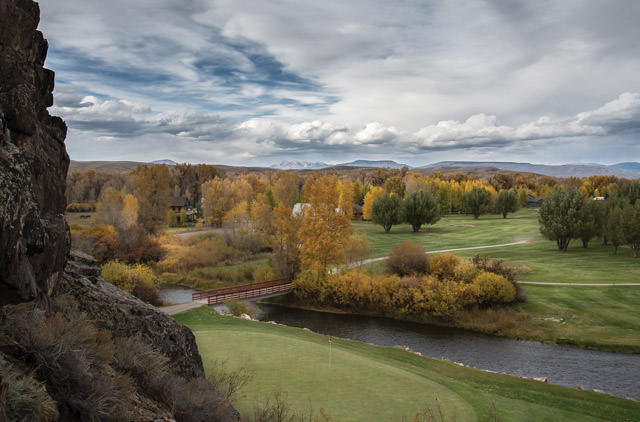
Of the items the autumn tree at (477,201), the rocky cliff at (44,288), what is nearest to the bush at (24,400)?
the rocky cliff at (44,288)

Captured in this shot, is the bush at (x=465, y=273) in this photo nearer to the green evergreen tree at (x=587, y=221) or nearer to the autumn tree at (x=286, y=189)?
the green evergreen tree at (x=587, y=221)

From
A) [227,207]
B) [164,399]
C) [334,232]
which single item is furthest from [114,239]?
[164,399]

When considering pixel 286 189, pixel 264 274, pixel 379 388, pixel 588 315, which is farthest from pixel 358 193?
pixel 379 388

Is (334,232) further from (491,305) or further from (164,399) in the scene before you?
(164,399)

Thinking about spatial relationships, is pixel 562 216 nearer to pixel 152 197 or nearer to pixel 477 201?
pixel 477 201

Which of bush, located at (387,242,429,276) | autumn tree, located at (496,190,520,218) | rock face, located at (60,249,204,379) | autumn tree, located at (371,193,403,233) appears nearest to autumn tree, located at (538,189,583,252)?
bush, located at (387,242,429,276)

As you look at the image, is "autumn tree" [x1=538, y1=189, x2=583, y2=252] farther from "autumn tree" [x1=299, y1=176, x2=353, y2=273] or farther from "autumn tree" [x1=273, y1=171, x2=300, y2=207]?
"autumn tree" [x1=273, y1=171, x2=300, y2=207]

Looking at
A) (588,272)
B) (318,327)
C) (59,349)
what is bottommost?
(318,327)

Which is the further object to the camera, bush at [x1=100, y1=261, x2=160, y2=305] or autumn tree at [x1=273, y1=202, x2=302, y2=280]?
autumn tree at [x1=273, y1=202, x2=302, y2=280]
